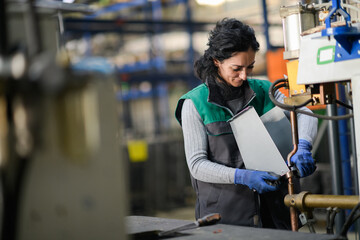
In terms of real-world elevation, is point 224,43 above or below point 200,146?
above

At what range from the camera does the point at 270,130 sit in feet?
7.34

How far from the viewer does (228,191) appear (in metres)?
2.21

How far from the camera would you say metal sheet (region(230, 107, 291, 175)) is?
2.10 meters

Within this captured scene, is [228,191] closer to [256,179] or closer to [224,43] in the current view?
[256,179]

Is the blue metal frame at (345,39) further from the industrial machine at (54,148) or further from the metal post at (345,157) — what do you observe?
the metal post at (345,157)

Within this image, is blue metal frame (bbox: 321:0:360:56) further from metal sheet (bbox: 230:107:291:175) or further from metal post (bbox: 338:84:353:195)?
metal post (bbox: 338:84:353:195)

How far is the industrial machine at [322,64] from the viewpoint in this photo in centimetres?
145

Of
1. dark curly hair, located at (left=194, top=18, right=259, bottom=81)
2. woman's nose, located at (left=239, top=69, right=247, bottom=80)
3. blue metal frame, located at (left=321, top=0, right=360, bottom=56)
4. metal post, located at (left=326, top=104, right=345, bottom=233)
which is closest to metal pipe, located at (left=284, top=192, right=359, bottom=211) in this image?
blue metal frame, located at (left=321, top=0, right=360, bottom=56)

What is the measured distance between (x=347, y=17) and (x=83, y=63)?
89cm

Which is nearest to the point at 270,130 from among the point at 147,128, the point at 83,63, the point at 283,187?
the point at 283,187

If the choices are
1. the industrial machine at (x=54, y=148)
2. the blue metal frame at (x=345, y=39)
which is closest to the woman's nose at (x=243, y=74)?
the blue metal frame at (x=345, y=39)

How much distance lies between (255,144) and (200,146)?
0.23 meters

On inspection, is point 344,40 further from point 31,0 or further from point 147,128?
point 147,128

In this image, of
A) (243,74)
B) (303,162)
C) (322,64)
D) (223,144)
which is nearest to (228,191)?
(223,144)
